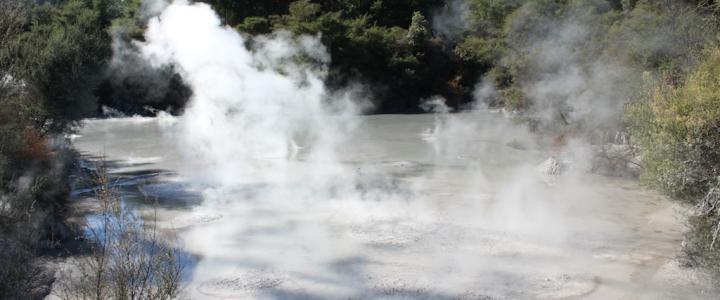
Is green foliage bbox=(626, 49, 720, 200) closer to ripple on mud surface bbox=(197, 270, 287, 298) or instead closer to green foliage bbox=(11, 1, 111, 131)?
ripple on mud surface bbox=(197, 270, 287, 298)

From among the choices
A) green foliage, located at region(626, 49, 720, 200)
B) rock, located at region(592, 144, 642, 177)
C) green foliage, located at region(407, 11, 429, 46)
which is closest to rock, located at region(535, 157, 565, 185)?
rock, located at region(592, 144, 642, 177)

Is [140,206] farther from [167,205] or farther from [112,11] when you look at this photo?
[112,11]

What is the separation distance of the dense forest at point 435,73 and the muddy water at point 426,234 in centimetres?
127

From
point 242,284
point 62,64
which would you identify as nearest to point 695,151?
point 242,284

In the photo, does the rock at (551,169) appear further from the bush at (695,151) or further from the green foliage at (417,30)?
the green foliage at (417,30)

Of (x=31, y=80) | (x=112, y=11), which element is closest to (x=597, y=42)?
(x=31, y=80)

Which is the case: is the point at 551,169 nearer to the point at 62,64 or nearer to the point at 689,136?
the point at 689,136

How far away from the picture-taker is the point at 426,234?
A: 31.9ft

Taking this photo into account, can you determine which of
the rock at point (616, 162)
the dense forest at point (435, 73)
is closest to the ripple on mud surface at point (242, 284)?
the dense forest at point (435, 73)

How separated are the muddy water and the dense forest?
4.18ft

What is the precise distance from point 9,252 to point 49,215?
17.0 feet

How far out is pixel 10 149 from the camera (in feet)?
28.3

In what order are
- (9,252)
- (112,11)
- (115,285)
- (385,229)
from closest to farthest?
(115,285), (9,252), (385,229), (112,11)

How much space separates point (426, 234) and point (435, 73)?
2934cm
